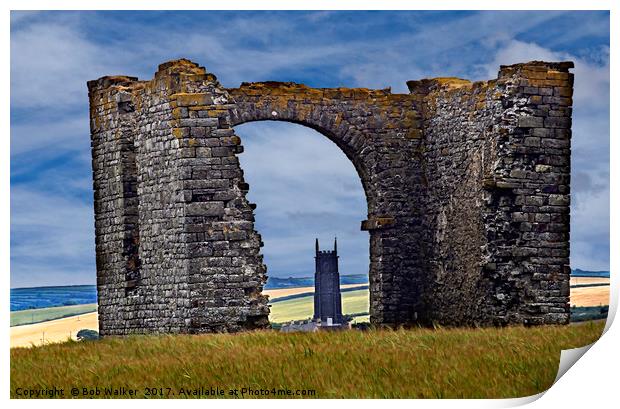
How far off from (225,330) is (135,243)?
8.66 ft

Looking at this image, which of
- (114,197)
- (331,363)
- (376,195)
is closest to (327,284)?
(376,195)

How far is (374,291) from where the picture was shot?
29766mm

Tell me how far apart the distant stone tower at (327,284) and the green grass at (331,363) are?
1419 inches

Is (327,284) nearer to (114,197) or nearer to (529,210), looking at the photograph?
(114,197)

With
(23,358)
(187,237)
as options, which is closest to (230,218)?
(187,237)

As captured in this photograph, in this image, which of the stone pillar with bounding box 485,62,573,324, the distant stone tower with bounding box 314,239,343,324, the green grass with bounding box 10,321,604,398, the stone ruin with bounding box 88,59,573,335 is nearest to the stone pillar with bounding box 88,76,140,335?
the stone ruin with bounding box 88,59,573,335

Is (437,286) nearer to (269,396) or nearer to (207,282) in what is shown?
(207,282)

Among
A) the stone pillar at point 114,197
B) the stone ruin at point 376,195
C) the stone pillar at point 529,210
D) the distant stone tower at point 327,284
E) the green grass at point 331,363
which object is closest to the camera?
the green grass at point 331,363

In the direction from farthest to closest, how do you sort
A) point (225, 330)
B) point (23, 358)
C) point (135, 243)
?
point (135, 243) < point (225, 330) < point (23, 358)

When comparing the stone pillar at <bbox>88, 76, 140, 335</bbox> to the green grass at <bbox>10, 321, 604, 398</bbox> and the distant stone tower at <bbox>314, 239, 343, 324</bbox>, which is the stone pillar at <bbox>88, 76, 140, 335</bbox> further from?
the distant stone tower at <bbox>314, 239, 343, 324</bbox>

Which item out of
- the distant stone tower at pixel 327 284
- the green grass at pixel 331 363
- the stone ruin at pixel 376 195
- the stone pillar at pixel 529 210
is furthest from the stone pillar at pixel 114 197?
the distant stone tower at pixel 327 284

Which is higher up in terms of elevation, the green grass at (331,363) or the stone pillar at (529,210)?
the stone pillar at (529,210)

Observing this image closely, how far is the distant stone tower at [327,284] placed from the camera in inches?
2436

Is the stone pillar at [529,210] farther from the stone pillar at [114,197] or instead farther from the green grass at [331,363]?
the stone pillar at [114,197]
